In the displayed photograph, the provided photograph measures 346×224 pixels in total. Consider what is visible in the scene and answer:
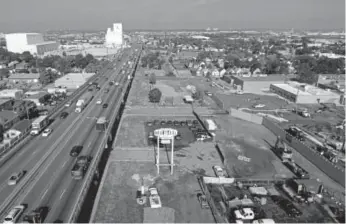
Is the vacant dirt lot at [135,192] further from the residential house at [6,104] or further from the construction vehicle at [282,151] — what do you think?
the residential house at [6,104]

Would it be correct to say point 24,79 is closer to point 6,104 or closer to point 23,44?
point 6,104

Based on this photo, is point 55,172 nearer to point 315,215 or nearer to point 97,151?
point 97,151

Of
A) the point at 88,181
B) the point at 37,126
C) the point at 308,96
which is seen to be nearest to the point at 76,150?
the point at 88,181

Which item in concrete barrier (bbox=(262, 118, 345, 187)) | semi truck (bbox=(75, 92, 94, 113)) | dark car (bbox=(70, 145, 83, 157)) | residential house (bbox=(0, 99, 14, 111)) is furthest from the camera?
semi truck (bbox=(75, 92, 94, 113))

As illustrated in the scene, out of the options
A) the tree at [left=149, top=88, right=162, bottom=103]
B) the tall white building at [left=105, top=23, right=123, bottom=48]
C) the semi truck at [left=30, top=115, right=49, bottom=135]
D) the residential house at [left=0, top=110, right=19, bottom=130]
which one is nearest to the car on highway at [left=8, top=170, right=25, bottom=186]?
the semi truck at [left=30, top=115, right=49, bottom=135]

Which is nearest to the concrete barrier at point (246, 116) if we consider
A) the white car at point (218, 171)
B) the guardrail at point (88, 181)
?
the white car at point (218, 171)

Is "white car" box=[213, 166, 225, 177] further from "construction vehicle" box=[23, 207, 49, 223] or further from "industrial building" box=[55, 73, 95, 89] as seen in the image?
"industrial building" box=[55, 73, 95, 89]
